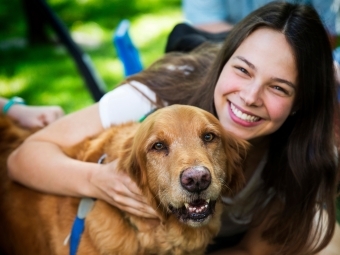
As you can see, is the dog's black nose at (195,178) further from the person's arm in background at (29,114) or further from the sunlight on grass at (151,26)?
the sunlight on grass at (151,26)

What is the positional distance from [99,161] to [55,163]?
25 centimetres

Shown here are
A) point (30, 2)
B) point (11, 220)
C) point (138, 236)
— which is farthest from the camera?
point (30, 2)

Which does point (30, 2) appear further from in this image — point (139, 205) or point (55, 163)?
point (139, 205)

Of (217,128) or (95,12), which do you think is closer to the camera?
(217,128)

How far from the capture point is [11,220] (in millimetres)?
3283

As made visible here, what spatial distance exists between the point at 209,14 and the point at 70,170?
7.69 ft

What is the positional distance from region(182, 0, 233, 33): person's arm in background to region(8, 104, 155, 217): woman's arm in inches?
70.5

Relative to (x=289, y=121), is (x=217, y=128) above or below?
above

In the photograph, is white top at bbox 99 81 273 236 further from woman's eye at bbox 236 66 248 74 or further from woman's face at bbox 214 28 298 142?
woman's eye at bbox 236 66 248 74

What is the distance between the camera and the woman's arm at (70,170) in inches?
112

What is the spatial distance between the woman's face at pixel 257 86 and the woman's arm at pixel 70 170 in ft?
2.34

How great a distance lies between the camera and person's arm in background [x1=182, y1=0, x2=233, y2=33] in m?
4.76

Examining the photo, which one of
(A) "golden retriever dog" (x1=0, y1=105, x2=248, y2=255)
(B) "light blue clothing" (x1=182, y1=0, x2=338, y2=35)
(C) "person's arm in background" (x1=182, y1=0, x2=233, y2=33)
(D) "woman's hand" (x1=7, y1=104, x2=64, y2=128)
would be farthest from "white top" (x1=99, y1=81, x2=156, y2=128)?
(B) "light blue clothing" (x1=182, y1=0, x2=338, y2=35)

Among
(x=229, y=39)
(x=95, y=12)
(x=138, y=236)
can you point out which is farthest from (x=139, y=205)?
(x=95, y=12)
